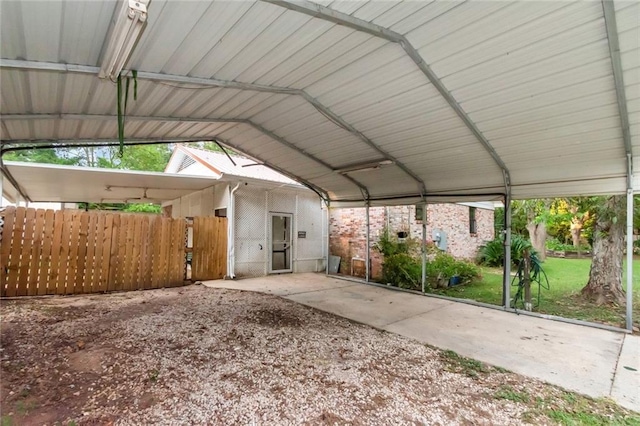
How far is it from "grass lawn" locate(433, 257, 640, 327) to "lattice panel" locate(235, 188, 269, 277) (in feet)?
17.2

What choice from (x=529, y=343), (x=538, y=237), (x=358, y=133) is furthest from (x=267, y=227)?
(x=538, y=237)

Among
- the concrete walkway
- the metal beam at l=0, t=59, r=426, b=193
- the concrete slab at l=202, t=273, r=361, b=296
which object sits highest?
the metal beam at l=0, t=59, r=426, b=193

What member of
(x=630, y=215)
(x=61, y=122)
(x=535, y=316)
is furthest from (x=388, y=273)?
(x=61, y=122)

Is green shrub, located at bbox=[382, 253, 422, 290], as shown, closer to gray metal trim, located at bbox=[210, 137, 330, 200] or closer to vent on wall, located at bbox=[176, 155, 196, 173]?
gray metal trim, located at bbox=[210, 137, 330, 200]

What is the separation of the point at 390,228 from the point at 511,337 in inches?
238

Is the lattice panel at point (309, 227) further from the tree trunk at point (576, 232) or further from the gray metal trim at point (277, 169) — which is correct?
the tree trunk at point (576, 232)

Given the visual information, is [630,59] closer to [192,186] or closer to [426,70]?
[426,70]

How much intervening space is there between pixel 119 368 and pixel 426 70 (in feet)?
16.0

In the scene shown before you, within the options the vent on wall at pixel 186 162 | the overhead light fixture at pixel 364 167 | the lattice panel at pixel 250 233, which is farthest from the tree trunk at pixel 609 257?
the vent on wall at pixel 186 162

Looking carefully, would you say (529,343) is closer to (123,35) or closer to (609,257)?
(609,257)

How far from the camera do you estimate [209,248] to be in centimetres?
896

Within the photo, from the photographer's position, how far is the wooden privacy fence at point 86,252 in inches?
252

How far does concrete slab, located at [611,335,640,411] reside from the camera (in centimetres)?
289

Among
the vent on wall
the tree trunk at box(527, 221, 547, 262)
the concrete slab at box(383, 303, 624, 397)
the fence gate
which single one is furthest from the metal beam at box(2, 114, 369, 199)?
the tree trunk at box(527, 221, 547, 262)
